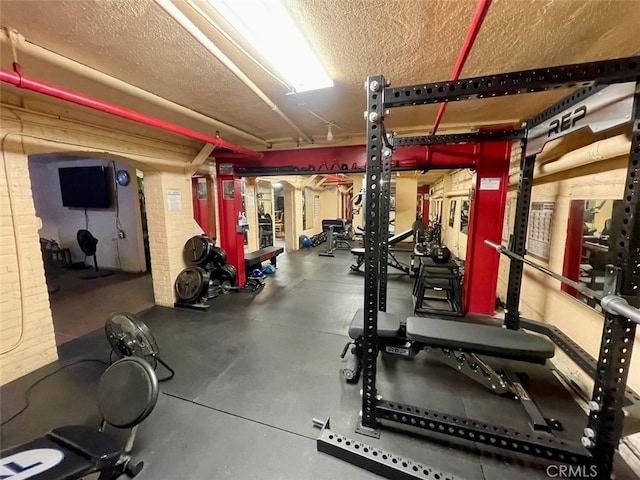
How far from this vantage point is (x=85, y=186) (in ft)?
18.6

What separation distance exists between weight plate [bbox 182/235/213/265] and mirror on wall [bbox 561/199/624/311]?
4.39 metres

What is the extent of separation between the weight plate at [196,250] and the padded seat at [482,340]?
328 cm

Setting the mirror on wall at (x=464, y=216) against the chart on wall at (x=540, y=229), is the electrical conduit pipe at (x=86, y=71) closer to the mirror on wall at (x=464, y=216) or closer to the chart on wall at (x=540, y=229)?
the chart on wall at (x=540, y=229)

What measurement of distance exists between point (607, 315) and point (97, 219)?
821cm

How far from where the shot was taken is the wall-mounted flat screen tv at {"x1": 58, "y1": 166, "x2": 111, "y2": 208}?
5.60m

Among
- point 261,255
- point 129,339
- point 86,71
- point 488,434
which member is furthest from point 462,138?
point 261,255

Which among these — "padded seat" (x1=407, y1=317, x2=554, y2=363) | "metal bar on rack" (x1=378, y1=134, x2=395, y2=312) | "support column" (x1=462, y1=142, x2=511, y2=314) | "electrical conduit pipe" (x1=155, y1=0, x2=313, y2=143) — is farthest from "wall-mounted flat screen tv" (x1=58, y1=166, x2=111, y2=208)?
"support column" (x1=462, y1=142, x2=511, y2=314)

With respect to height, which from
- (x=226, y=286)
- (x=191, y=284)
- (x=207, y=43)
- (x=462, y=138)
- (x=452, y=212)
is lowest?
(x=226, y=286)

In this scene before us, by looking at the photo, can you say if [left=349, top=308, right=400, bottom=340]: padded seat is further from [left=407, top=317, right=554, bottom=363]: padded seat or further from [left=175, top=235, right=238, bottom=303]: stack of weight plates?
[left=175, top=235, right=238, bottom=303]: stack of weight plates

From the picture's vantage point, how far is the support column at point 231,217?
14.8ft

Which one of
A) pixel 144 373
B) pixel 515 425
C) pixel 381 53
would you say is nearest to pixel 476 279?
pixel 515 425

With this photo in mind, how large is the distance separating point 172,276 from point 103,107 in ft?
8.59

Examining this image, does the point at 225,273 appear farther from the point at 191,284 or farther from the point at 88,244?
the point at 88,244

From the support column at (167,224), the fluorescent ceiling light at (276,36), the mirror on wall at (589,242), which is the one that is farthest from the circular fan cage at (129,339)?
the mirror on wall at (589,242)
